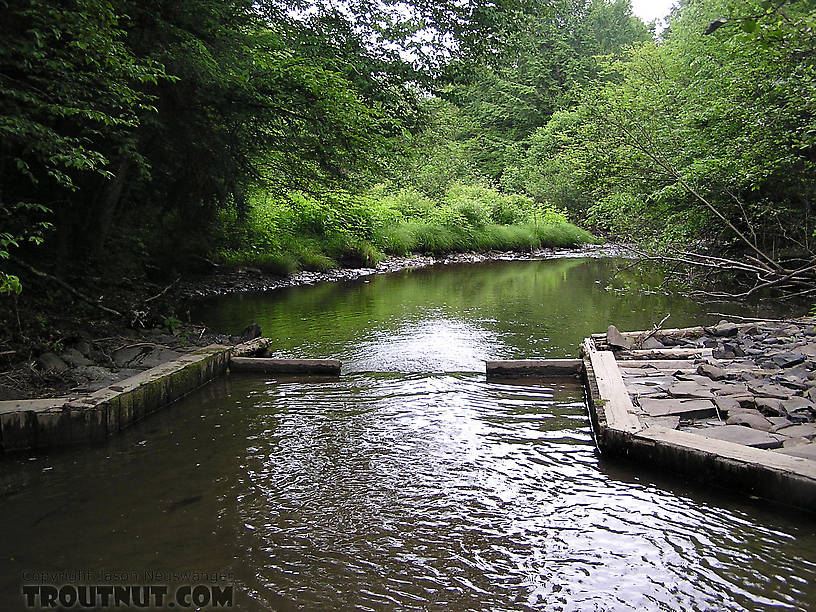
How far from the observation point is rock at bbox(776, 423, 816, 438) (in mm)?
4918

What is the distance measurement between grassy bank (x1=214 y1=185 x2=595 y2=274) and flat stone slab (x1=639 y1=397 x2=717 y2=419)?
8.54 m

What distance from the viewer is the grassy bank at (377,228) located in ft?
60.0

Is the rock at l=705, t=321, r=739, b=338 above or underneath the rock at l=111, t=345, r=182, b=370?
above

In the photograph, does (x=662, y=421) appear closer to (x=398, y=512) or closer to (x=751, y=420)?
(x=751, y=420)

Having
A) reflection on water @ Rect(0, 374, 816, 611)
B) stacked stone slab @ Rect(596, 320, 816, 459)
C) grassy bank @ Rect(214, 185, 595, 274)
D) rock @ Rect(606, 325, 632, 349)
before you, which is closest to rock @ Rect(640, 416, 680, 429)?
stacked stone slab @ Rect(596, 320, 816, 459)

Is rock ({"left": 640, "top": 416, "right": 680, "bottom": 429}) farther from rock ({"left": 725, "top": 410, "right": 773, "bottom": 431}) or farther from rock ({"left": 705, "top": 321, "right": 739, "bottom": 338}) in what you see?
rock ({"left": 705, "top": 321, "right": 739, "bottom": 338})

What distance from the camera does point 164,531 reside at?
4148mm

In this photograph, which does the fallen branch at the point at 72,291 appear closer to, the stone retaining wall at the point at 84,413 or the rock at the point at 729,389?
the stone retaining wall at the point at 84,413

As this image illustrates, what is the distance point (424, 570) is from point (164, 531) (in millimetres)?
1745

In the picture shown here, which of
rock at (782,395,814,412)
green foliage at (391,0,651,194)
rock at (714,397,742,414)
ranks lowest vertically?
rock at (714,397,742,414)

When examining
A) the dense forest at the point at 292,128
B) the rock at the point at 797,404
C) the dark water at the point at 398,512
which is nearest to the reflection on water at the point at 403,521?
the dark water at the point at 398,512

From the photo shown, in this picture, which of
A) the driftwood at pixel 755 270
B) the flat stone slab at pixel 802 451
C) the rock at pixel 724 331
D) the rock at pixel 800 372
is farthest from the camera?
the rock at pixel 724 331

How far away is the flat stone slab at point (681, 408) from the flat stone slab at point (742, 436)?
39cm

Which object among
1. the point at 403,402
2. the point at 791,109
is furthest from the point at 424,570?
the point at 791,109
